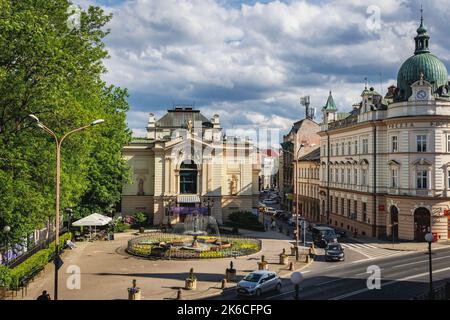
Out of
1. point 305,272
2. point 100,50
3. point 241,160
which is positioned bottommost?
point 305,272

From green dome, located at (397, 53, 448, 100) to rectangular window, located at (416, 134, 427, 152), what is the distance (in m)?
5.28

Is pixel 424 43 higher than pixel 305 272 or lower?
higher

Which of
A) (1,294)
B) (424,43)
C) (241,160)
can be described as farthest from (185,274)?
(424,43)

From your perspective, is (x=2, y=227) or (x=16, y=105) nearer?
(x=16, y=105)

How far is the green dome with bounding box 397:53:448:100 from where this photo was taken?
46938 mm

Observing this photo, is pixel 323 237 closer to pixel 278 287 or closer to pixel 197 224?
pixel 197 224

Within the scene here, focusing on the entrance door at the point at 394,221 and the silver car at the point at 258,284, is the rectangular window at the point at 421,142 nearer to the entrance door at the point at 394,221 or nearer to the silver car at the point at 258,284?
the entrance door at the point at 394,221

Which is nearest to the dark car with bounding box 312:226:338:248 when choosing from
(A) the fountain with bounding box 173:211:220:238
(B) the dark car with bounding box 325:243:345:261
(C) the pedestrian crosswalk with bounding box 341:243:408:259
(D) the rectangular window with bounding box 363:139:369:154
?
(C) the pedestrian crosswalk with bounding box 341:243:408:259

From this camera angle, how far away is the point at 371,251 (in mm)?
41000

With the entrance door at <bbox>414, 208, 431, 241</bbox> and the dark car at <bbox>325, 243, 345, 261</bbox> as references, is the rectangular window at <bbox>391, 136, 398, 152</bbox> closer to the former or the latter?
the entrance door at <bbox>414, 208, 431, 241</bbox>

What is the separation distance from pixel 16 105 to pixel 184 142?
3642cm

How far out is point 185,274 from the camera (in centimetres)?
2998

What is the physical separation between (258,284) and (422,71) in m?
35.1

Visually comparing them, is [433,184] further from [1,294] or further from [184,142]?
[1,294]
